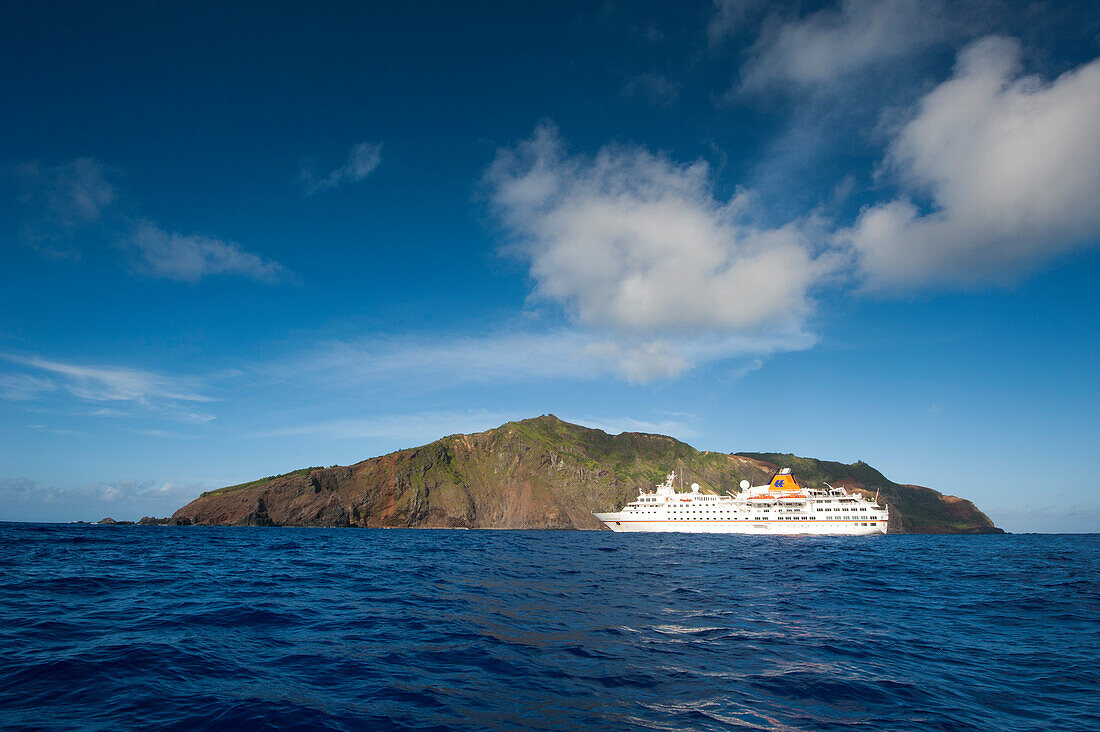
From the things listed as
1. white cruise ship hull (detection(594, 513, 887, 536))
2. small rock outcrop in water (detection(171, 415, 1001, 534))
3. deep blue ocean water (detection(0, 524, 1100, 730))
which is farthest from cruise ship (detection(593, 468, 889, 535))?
deep blue ocean water (detection(0, 524, 1100, 730))

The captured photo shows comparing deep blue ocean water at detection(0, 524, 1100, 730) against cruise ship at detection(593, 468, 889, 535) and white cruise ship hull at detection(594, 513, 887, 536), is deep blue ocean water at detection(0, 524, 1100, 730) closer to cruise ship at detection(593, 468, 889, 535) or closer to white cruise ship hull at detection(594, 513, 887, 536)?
white cruise ship hull at detection(594, 513, 887, 536)

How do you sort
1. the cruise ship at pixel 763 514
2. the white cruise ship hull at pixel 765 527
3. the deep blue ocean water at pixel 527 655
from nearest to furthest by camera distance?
the deep blue ocean water at pixel 527 655 < the white cruise ship hull at pixel 765 527 < the cruise ship at pixel 763 514

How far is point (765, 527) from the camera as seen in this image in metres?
109

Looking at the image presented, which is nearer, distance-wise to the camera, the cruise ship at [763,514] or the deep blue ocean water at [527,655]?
the deep blue ocean water at [527,655]

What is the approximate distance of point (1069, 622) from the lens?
1675 centimetres

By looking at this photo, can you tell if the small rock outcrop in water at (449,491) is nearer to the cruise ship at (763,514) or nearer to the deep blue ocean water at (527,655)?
the cruise ship at (763,514)

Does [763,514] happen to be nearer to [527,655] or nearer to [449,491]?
[449,491]

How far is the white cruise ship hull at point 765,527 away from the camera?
10844cm

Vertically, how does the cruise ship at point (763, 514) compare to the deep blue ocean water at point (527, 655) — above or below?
below

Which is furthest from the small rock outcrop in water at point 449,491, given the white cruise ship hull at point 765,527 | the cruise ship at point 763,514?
the white cruise ship hull at point 765,527

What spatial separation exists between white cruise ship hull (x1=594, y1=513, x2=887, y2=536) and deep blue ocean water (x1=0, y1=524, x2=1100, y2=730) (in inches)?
3669

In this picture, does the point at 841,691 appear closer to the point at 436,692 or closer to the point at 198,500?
the point at 436,692

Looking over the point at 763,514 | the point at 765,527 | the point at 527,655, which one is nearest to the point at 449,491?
the point at 763,514

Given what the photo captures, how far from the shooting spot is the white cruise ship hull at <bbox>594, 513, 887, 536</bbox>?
108m
